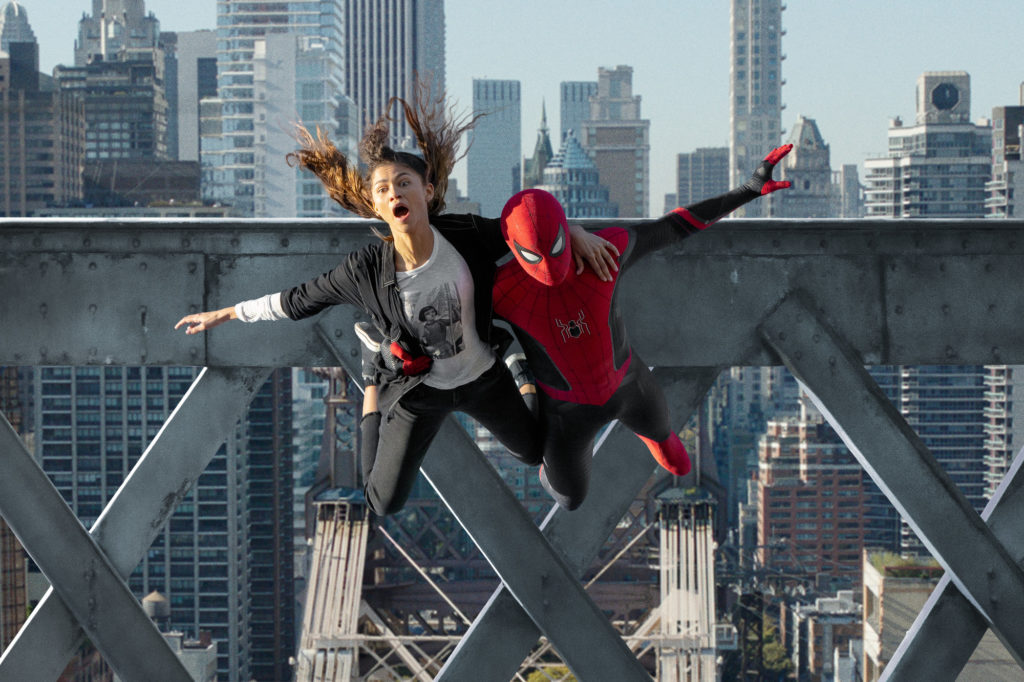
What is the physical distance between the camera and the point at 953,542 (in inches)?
183

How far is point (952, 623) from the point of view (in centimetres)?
464

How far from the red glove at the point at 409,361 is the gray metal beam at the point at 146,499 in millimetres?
610

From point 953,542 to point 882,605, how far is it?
7334 centimetres

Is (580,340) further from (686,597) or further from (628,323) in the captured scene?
(686,597)

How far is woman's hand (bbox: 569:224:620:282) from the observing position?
4449 mm

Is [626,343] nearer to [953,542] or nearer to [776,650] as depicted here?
[953,542]

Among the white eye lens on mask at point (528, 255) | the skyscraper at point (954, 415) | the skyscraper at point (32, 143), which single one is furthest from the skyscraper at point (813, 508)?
the white eye lens on mask at point (528, 255)

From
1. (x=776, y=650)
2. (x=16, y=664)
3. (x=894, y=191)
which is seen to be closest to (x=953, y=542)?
(x=16, y=664)

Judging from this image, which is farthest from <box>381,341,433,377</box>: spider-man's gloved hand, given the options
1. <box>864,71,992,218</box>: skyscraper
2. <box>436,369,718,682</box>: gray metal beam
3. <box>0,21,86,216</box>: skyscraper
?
<box>864,71,992,218</box>: skyscraper

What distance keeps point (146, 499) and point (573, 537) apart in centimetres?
146

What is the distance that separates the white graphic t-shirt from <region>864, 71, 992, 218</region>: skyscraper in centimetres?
16668

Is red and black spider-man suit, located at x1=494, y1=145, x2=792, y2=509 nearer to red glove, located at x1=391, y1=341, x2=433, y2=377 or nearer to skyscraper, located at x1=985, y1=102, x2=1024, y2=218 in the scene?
red glove, located at x1=391, y1=341, x2=433, y2=377

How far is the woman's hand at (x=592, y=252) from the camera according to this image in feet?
14.6

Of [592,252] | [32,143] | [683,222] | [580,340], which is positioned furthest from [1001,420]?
[592,252]
